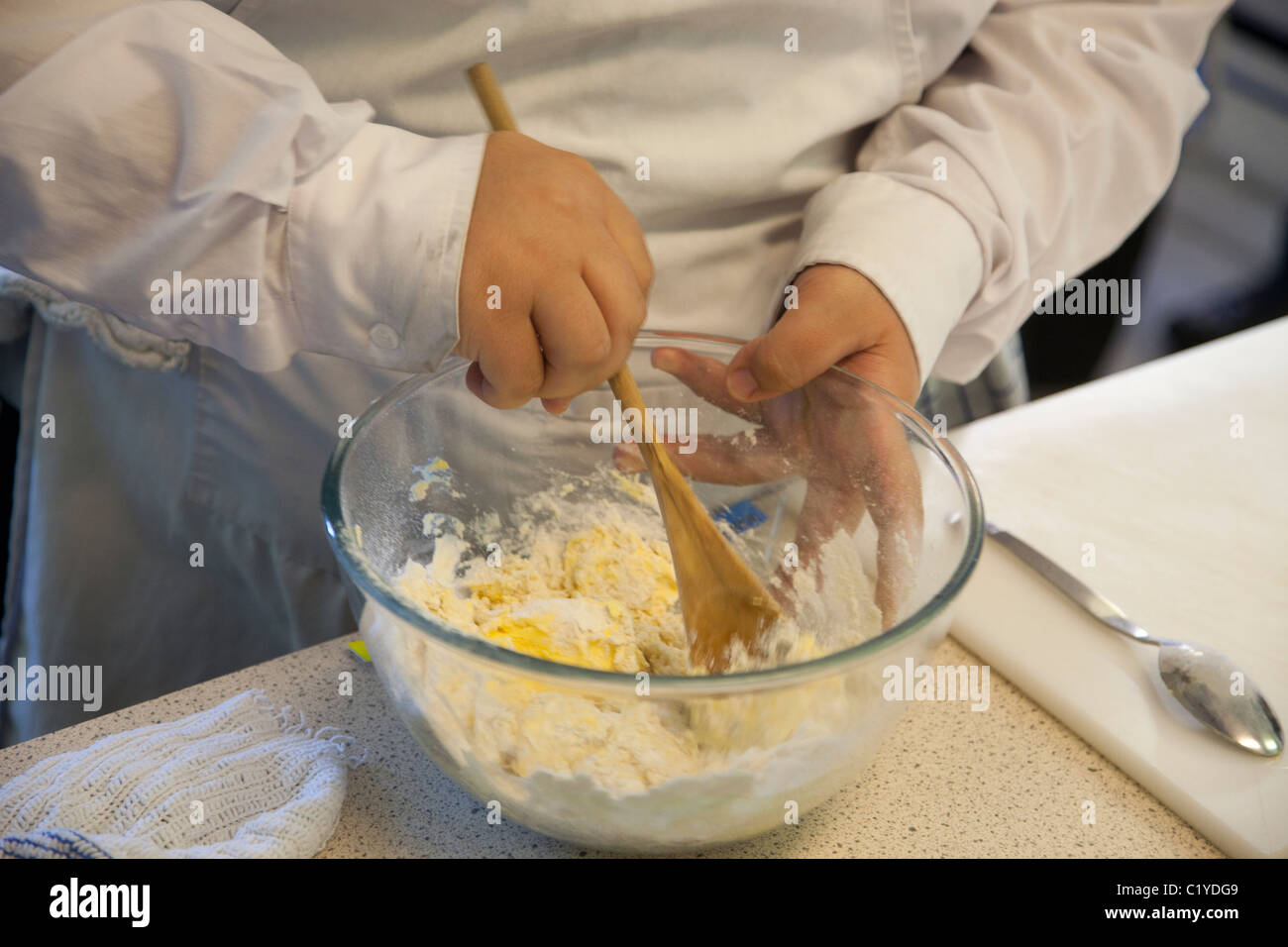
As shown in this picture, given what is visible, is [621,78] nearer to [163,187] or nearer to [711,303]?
[711,303]

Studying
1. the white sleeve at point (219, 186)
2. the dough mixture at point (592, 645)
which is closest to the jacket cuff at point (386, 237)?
the white sleeve at point (219, 186)

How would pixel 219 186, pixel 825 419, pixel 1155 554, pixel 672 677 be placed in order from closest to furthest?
pixel 672 677 < pixel 219 186 < pixel 825 419 < pixel 1155 554

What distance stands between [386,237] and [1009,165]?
1.66 ft

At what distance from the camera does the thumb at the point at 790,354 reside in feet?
1.95

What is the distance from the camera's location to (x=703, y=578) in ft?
1.86

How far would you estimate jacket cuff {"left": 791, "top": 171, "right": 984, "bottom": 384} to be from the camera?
0.68 meters

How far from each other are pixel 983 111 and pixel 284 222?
0.56 m

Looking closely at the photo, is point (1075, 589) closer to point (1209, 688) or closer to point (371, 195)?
point (1209, 688)

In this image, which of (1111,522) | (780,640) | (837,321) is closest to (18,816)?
(780,640)

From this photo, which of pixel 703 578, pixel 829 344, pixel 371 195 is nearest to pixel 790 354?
pixel 829 344

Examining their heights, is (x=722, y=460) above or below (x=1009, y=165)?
below

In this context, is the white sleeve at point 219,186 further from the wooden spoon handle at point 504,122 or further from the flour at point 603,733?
the flour at point 603,733

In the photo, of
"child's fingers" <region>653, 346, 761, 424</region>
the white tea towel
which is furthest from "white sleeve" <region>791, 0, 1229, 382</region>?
the white tea towel
